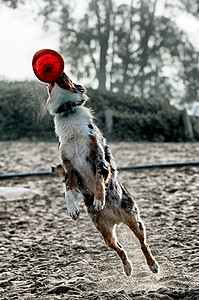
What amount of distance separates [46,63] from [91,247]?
2.47 m

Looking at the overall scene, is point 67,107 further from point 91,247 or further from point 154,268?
point 91,247

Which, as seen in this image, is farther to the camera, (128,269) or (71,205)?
(128,269)

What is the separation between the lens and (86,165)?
4.14 meters

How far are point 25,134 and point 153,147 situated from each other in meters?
5.29

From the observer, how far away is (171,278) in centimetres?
428

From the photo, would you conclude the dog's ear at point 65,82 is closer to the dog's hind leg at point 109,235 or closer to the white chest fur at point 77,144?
the white chest fur at point 77,144

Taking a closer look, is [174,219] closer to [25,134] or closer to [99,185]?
[99,185]

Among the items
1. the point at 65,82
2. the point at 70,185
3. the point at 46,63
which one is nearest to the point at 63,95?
the point at 65,82

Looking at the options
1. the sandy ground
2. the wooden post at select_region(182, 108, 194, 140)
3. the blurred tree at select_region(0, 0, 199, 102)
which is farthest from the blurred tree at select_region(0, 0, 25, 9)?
the sandy ground

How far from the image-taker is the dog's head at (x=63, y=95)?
414 cm

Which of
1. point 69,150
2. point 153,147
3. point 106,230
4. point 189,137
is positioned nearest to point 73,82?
point 69,150

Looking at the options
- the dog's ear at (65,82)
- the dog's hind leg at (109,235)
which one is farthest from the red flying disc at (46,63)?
the dog's hind leg at (109,235)

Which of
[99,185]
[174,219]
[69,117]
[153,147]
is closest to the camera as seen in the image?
[99,185]

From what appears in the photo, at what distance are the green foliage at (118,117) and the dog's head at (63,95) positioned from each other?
1293 cm
